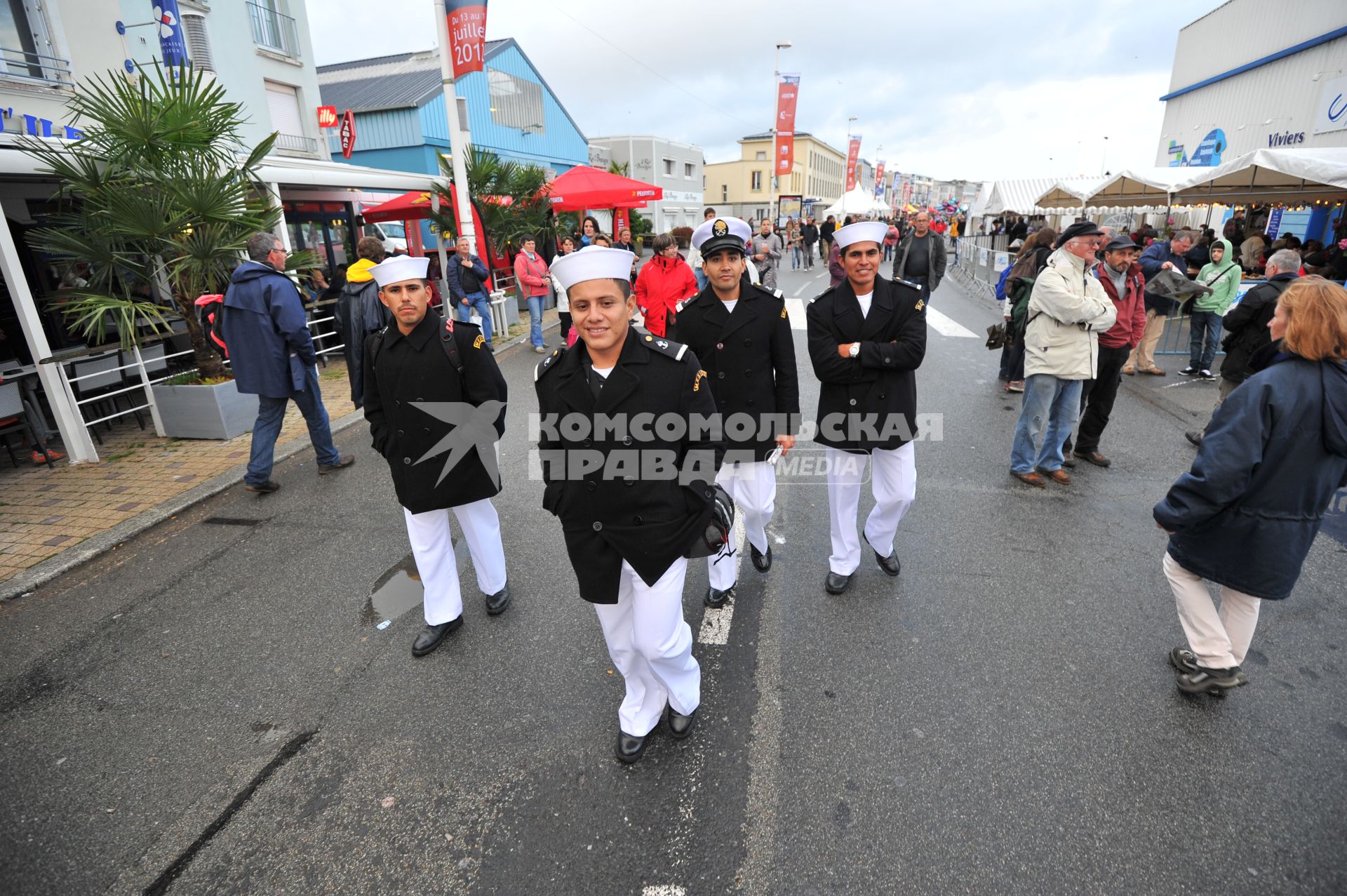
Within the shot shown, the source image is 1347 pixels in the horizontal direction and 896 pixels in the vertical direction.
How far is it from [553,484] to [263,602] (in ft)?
9.00

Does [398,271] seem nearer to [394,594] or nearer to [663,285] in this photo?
[394,594]

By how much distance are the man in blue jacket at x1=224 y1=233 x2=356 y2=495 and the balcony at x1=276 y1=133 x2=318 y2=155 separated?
15304mm

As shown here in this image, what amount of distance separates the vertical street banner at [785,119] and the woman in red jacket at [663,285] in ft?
87.7

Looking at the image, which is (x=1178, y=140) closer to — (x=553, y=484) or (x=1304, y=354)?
(x=1304, y=354)

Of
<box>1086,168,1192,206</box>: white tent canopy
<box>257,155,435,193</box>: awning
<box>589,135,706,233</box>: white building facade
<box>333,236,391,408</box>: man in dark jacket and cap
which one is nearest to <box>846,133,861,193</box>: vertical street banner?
<box>589,135,706,233</box>: white building facade

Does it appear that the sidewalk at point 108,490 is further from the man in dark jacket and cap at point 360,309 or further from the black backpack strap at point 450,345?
the black backpack strap at point 450,345

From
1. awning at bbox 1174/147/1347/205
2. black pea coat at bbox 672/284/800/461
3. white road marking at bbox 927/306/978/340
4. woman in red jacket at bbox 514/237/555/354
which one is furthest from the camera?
white road marking at bbox 927/306/978/340

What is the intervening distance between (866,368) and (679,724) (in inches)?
83.7

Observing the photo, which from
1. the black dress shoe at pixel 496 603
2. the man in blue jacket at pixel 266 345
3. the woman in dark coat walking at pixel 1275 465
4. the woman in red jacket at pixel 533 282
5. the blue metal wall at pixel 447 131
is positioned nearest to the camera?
the woman in dark coat walking at pixel 1275 465

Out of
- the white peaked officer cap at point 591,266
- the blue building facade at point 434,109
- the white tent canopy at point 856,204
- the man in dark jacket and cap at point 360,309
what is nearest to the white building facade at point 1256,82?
the white tent canopy at point 856,204

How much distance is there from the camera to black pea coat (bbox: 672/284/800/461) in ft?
11.9

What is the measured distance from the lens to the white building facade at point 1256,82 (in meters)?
16.1

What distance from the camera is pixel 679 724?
2.91 m

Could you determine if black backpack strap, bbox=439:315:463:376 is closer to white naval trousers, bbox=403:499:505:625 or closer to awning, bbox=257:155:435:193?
white naval trousers, bbox=403:499:505:625
